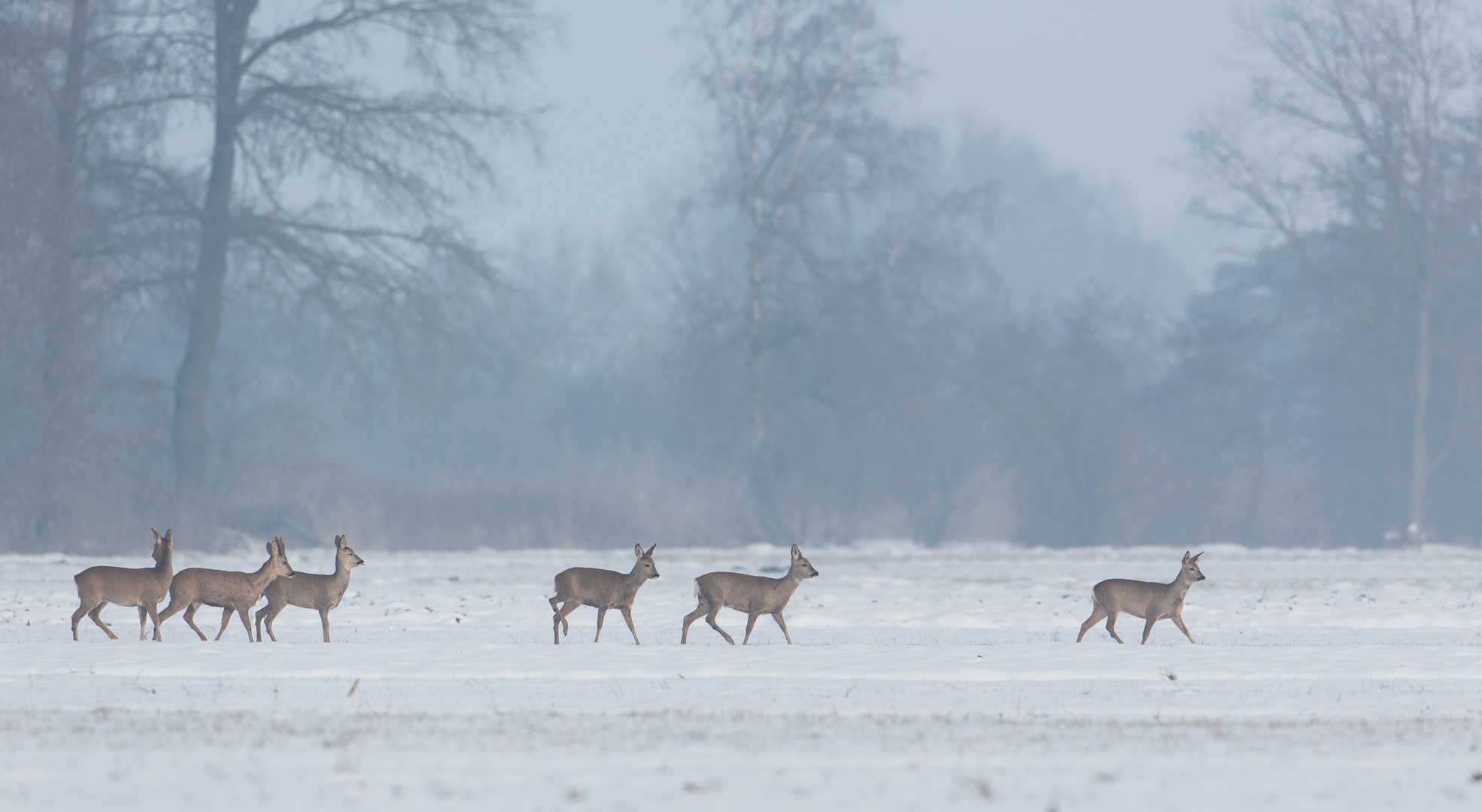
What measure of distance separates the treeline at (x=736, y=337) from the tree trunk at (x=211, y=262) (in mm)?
73

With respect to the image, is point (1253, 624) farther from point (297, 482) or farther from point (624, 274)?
point (624, 274)

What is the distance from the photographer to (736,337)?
36250mm

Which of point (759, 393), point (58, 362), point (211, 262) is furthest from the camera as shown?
point (759, 393)

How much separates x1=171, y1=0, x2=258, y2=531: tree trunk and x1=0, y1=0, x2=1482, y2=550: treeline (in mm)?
73

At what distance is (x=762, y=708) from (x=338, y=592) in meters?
5.93

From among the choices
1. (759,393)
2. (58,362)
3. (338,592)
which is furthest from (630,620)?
(759,393)

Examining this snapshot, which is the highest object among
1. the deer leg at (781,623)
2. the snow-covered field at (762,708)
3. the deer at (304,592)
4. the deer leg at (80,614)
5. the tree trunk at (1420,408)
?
the tree trunk at (1420,408)

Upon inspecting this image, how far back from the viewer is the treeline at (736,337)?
29.9 metres

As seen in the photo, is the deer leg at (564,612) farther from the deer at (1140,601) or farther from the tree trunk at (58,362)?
the tree trunk at (58,362)

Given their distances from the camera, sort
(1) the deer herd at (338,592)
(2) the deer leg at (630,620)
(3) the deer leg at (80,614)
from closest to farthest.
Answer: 1. (3) the deer leg at (80,614)
2. (1) the deer herd at (338,592)
3. (2) the deer leg at (630,620)

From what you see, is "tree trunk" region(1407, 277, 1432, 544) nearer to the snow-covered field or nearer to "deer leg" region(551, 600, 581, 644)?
the snow-covered field

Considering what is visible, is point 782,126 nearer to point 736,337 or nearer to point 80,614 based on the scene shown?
point 736,337

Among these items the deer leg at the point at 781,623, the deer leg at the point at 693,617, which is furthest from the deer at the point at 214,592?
the deer leg at the point at 781,623

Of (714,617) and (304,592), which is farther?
(714,617)
